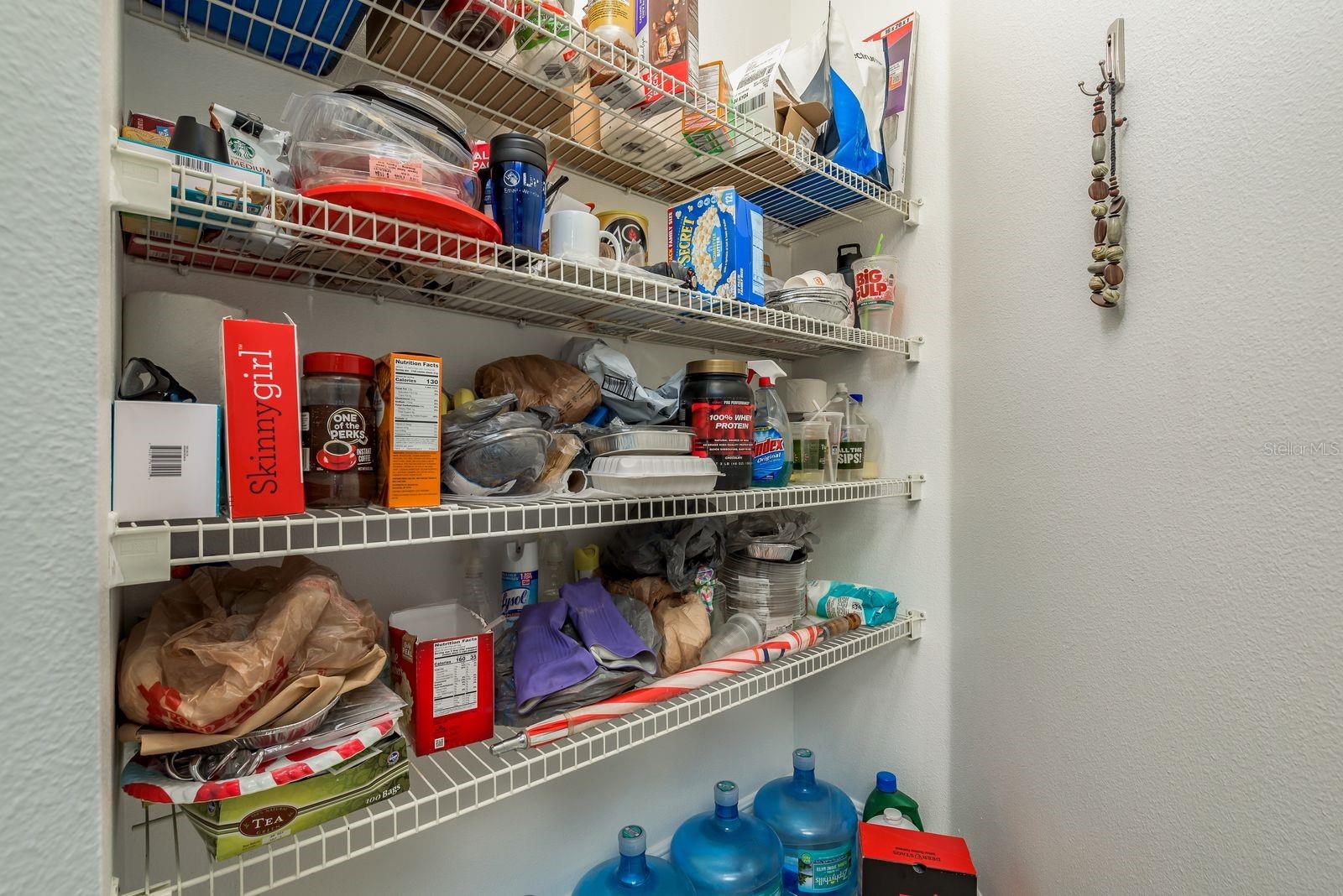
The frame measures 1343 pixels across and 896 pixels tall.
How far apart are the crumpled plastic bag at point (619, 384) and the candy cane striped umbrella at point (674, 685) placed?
1.40 feet

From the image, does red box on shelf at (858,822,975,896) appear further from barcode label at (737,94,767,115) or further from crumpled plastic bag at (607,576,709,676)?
barcode label at (737,94,767,115)

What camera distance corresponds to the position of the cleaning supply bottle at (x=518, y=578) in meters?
0.96

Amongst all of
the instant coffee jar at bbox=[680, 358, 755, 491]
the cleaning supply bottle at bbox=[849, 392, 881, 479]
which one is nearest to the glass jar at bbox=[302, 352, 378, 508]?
the instant coffee jar at bbox=[680, 358, 755, 491]

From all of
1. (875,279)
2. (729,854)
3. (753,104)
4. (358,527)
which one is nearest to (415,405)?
(358,527)

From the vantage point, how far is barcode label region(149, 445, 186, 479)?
20.6 inches

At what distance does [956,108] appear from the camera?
1251mm

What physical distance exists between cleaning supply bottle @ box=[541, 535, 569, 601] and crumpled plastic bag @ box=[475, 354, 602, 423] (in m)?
0.23

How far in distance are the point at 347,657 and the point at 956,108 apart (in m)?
1.45

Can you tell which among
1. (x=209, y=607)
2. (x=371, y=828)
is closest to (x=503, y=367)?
(x=209, y=607)

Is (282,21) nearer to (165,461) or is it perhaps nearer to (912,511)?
(165,461)

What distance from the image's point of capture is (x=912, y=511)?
1341mm

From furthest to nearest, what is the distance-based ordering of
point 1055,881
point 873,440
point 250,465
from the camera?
point 873,440
point 1055,881
point 250,465

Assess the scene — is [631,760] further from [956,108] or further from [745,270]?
[956,108]

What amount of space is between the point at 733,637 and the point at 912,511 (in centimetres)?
54
